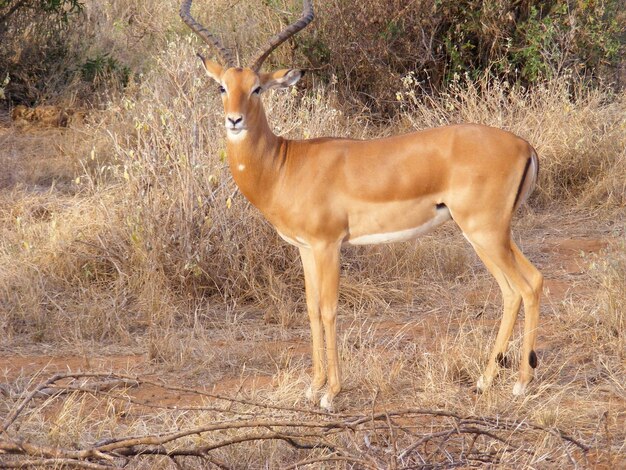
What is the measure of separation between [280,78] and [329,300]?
1.20m

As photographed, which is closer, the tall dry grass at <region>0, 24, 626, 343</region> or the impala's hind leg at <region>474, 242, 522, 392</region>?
the impala's hind leg at <region>474, 242, 522, 392</region>

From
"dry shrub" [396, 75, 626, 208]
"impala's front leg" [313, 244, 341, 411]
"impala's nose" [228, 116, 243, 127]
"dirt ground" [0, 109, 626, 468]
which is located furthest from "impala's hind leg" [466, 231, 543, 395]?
"dry shrub" [396, 75, 626, 208]

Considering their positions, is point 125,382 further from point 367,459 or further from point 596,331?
point 596,331

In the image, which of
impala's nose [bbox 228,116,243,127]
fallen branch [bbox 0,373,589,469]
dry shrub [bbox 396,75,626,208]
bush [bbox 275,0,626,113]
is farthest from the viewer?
bush [bbox 275,0,626,113]

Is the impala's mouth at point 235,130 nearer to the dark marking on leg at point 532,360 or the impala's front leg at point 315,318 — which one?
the impala's front leg at point 315,318

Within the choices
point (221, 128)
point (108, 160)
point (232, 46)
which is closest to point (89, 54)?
point (232, 46)

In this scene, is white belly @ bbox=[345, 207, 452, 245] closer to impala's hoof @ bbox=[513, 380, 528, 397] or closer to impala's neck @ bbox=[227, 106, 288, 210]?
impala's neck @ bbox=[227, 106, 288, 210]

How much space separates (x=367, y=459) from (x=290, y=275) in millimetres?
3021

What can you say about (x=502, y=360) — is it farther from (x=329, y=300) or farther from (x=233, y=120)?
(x=233, y=120)

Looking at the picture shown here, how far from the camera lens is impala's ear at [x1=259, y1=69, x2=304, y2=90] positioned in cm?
521

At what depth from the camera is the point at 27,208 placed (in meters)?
7.99

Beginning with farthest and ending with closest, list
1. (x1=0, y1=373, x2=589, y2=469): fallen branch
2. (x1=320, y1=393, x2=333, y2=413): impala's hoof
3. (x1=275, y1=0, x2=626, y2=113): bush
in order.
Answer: (x1=275, y1=0, x2=626, y2=113): bush, (x1=320, y1=393, x2=333, y2=413): impala's hoof, (x1=0, y1=373, x2=589, y2=469): fallen branch

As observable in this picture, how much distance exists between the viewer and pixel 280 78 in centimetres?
523

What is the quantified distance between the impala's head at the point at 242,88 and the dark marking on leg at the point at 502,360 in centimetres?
181
